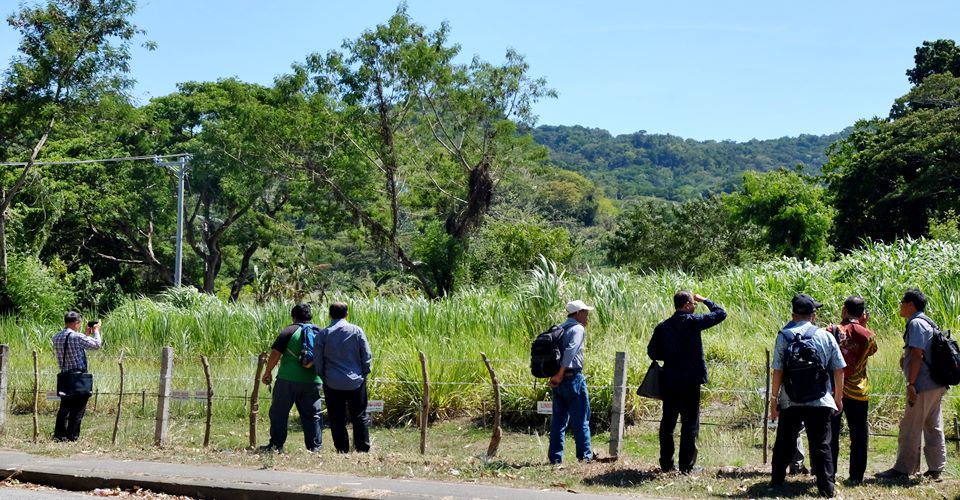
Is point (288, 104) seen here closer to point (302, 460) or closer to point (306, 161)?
point (306, 161)

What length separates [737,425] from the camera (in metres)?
13.4

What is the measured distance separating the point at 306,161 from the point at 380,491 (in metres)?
28.3

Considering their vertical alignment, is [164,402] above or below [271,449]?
above

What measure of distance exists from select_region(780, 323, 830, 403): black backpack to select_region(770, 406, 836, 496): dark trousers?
0.45ft

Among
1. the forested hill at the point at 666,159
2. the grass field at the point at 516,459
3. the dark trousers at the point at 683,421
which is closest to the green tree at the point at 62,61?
the grass field at the point at 516,459

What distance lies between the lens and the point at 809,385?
840cm

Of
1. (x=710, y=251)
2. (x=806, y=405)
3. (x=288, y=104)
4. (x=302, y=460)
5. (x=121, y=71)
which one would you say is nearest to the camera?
(x=806, y=405)

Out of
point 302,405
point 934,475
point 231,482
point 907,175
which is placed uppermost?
point 907,175

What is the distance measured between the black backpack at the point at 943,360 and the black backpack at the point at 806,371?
3.41ft

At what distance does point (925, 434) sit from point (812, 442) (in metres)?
1.31

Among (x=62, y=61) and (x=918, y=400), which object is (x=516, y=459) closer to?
(x=918, y=400)

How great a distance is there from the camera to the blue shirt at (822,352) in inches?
332

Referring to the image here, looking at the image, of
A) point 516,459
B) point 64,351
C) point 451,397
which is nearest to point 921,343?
point 516,459

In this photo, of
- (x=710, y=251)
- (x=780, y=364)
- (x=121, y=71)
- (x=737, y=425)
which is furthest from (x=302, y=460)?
(x=710, y=251)
